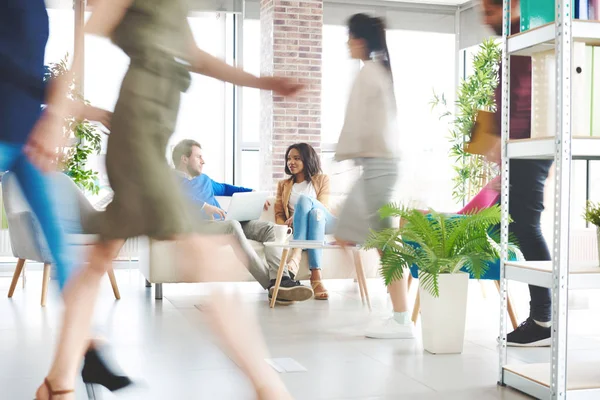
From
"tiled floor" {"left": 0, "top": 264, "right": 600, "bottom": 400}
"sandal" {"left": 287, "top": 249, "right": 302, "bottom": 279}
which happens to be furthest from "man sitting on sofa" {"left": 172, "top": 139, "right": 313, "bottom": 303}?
"tiled floor" {"left": 0, "top": 264, "right": 600, "bottom": 400}

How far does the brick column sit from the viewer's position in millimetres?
7152

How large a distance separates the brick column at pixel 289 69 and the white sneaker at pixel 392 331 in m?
3.73

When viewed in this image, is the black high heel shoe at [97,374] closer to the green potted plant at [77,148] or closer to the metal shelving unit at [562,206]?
the metal shelving unit at [562,206]

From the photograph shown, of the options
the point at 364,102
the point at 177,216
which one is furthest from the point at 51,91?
the point at 364,102

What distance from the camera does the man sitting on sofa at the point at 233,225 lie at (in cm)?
464

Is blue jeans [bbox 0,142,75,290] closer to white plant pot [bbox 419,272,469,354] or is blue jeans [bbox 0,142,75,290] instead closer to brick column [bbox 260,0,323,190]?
white plant pot [bbox 419,272,469,354]

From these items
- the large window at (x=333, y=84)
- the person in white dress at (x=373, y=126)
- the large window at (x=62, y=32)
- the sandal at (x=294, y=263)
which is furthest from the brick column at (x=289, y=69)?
the person in white dress at (x=373, y=126)

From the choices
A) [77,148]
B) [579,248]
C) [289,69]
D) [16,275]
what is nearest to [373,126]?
[16,275]

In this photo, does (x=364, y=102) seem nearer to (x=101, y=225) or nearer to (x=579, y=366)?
(x=579, y=366)

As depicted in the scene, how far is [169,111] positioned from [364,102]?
1653mm

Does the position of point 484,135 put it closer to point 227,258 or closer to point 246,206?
point 227,258

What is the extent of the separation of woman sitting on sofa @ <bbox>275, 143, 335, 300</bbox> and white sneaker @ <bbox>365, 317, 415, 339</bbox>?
1.24m

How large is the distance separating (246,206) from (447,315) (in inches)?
90.7

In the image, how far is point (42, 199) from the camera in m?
2.28
